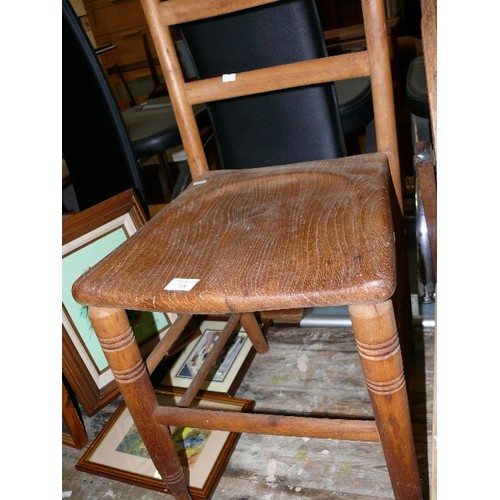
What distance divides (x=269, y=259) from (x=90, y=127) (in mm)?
834

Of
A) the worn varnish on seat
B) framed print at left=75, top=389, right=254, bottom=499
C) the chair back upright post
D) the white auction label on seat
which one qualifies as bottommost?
framed print at left=75, top=389, right=254, bottom=499

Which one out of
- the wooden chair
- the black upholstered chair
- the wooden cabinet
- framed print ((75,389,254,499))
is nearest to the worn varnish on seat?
the wooden chair

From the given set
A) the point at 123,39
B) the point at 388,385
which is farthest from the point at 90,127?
the point at 123,39

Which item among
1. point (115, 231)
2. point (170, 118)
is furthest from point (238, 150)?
point (170, 118)

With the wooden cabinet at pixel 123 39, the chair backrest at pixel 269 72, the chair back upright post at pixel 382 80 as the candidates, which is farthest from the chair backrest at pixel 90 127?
the wooden cabinet at pixel 123 39

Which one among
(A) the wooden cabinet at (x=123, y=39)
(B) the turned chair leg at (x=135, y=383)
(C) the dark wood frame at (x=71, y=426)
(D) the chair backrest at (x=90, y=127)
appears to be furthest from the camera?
(A) the wooden cabinet at (x=123, y=39)

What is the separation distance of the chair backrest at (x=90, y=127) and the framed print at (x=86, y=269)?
6.2 inches

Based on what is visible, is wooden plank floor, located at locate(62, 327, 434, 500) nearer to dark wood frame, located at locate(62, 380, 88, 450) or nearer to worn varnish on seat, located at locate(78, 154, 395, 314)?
dark wood frame, located at locate(62, 380, 88, 450)

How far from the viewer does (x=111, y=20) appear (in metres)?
3.61

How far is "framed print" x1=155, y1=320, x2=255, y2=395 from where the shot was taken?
1.08 m

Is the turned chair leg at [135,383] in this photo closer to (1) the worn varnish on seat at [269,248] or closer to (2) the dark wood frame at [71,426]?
(1) the worn varnish on seat at [269,248]

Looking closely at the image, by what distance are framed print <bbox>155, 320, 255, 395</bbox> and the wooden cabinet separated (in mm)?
2439

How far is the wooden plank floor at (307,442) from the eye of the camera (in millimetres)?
833
